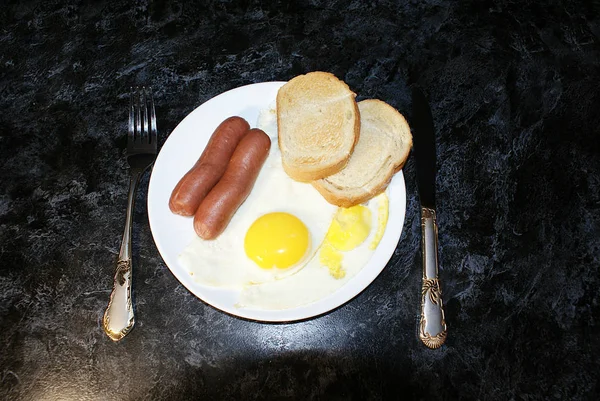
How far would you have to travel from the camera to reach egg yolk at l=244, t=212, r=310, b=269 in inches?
92.6

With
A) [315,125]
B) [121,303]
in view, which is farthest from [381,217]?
[121,303]

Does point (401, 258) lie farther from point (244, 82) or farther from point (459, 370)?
point (244, 82)

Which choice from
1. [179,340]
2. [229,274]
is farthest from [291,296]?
[179,340]

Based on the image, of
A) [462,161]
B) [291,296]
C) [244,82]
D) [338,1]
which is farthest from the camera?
[338,1]

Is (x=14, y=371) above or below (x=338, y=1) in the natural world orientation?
below

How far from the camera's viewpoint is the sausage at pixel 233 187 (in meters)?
2.33

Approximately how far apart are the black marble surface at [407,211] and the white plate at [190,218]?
0.83 feet

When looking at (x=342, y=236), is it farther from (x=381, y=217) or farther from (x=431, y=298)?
(x=431, y=298)

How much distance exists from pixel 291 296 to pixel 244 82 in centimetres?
153

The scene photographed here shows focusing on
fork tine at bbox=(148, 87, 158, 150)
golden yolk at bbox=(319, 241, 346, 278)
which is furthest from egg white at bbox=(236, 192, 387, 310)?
fork tine at bbox=(148, 87, 158, 150)

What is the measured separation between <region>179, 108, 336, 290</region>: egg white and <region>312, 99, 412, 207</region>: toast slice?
0.34 ft

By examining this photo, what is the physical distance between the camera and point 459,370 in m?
2.46

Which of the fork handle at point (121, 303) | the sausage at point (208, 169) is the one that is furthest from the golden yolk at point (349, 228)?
the fork handle at point (121, 303)

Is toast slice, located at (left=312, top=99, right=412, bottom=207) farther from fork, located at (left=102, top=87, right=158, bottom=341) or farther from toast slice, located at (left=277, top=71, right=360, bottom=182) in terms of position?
fork, located at (left=102, top=87, right=158, bottom=341)
